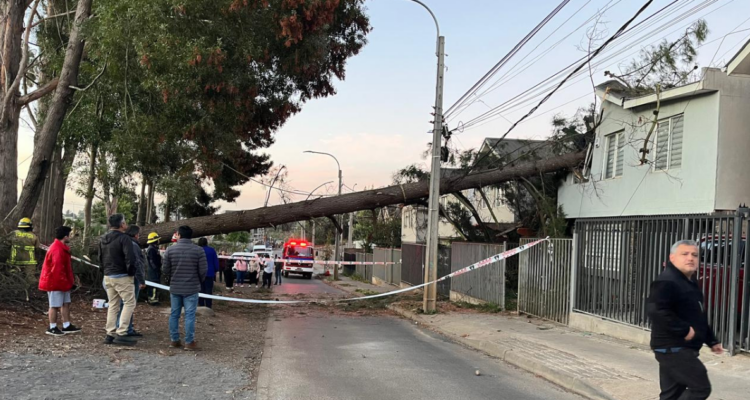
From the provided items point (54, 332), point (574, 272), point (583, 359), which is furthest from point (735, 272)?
point (54, 332)

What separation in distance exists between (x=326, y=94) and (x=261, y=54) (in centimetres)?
348

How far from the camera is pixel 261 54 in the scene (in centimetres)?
1313

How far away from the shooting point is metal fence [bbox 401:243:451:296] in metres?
19.8

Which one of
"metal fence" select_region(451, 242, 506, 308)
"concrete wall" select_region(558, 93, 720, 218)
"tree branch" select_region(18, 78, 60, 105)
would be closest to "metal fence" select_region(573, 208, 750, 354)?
"concrete wall" select_region(558, 93, 720, 218)

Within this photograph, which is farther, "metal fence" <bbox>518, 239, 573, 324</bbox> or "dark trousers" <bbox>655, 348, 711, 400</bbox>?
"metal fence" <bbox>518, 239, 573, 324</bbox>

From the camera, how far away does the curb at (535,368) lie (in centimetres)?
689

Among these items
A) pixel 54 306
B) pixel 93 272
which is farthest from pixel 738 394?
pixel 93 272

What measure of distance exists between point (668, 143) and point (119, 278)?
38.7 ft

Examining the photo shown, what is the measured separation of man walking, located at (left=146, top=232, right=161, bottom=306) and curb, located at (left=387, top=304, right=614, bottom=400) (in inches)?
240

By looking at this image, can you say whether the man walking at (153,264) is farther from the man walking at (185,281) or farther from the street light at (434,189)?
the street light at (434,189)

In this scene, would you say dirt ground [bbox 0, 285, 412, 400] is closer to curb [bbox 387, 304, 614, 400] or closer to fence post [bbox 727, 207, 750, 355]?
curb [bbox 387, 304, 614, 400]

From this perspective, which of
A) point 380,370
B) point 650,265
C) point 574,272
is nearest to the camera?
point 380,370

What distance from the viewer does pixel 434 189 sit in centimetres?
1492

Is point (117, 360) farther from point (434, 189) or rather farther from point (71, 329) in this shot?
point (434, 189)
